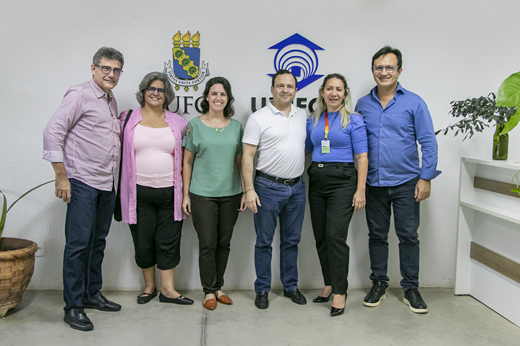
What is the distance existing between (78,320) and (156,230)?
2.48 ft

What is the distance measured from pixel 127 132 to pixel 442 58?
2564 mm

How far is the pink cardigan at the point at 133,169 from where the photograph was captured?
2736 mm

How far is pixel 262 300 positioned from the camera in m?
2.91

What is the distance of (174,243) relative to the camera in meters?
2.91

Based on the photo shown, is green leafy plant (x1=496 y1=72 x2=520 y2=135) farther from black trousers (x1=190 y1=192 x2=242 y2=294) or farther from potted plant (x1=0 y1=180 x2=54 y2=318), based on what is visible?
potted plant (x1=0 y1=180 x2=54 y2=318)

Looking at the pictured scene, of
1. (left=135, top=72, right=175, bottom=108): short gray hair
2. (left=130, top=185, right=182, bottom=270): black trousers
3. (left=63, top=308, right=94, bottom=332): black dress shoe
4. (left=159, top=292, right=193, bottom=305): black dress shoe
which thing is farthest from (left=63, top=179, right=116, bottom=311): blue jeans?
(left=135, top=72, right=175, bottom=108): short gray hair

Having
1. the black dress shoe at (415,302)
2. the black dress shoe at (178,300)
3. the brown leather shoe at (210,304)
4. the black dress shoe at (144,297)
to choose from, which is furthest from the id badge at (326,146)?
the black dress shoe at (144,297)

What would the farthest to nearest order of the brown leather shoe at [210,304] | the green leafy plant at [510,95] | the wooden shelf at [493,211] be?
the brown leather shoe at [210,304], the wooden shelf at [493,211], the green leafy plant at [510,95]

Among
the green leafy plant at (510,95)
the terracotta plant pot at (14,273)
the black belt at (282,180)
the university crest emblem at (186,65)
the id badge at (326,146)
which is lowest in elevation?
the terracotta plant pot at (14,273)

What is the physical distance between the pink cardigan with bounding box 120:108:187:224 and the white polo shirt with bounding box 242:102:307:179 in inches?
19.2

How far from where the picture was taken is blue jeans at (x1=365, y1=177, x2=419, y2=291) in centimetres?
282

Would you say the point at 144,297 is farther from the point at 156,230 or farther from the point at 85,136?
the point at 85,136

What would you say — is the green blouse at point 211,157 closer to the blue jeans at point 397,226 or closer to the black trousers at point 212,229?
the black trousers at point 212,229

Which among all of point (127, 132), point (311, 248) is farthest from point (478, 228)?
point (127, 132)
